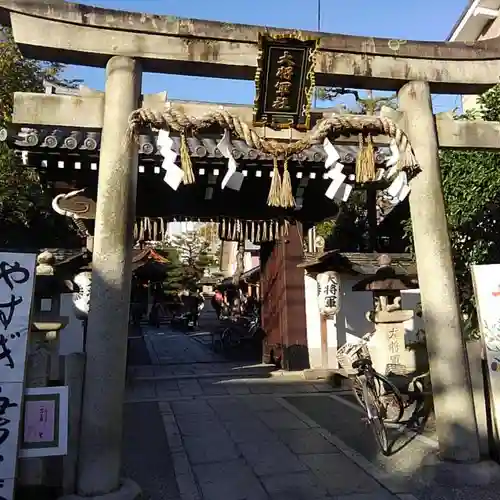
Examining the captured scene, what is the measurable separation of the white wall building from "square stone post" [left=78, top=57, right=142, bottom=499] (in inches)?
545

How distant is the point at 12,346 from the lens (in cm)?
393

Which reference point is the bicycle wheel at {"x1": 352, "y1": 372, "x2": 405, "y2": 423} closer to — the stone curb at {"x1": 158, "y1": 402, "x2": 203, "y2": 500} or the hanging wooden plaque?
the stone curb at {"x1": 158, "y1": 402, "x2": 203, "y2": 500}

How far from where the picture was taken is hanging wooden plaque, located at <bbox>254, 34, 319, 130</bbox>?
188 inches

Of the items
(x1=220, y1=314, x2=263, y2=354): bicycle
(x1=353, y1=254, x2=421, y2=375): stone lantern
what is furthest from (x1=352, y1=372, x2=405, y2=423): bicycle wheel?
(x1=220, y1=314, x2=263, y2=354): bicycle

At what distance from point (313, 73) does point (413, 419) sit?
16.9ft

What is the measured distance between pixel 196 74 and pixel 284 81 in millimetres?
951

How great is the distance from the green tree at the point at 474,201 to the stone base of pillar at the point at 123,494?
232 inches

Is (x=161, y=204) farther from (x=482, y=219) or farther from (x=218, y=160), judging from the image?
(x=482, y=219)

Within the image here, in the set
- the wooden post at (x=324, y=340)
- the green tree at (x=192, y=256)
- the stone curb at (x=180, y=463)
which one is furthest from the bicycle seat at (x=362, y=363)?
the green tree at (x=192, y=256)

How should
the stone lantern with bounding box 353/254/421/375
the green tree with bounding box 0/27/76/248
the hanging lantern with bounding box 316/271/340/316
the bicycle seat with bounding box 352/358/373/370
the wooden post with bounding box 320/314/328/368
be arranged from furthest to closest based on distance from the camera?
the green tree with bounding box 0/27/76/248 < the wooden post with bounding box 320/314/328/368 < the hanging lantern with bounding box 316/271/340/316 < the stone lantern with bounding box 353/254/421/375 < the bicycle seat with bounding box 352/358/373/370

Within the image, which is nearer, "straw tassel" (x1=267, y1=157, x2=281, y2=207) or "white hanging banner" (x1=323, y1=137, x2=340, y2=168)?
"straw tassel" (x1=267, y1=157, x2=281, y2=207)

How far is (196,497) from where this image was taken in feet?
14.5

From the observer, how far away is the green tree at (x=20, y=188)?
13414 mm

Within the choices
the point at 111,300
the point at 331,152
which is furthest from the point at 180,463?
the point at 331,152
